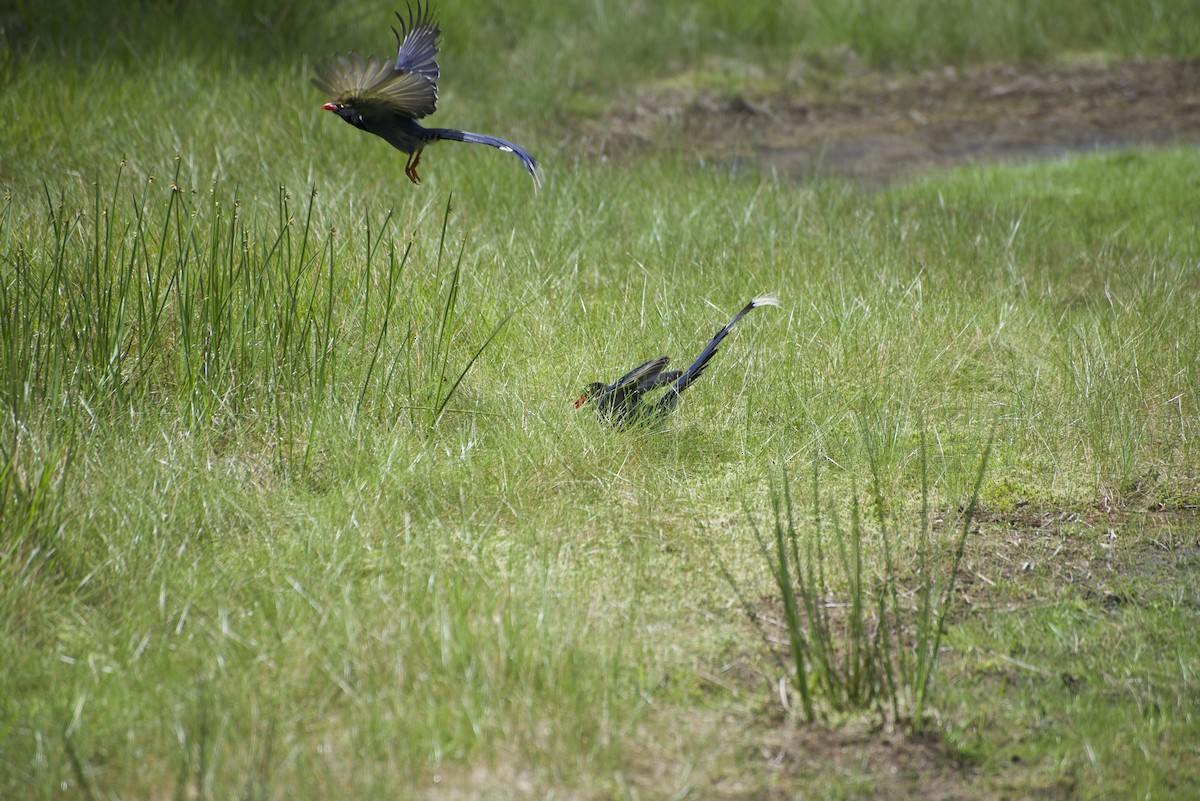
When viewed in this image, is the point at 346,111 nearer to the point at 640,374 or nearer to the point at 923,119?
the point at 640,374

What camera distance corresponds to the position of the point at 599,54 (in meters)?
8.94

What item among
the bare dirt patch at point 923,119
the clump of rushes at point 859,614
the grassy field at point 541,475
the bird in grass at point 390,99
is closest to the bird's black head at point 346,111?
the bird in grass at point 390,99

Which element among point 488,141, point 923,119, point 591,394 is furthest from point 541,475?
point 923,119

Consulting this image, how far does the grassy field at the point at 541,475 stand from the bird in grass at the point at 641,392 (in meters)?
0.07

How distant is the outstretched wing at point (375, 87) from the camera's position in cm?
319

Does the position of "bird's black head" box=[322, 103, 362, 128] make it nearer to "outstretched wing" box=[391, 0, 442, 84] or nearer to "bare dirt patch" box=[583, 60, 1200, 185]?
"outstretched wing" box=[391, 0, 442, 84]

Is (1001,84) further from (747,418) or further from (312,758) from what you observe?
(312,758)

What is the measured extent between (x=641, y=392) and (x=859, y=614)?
4.23ft

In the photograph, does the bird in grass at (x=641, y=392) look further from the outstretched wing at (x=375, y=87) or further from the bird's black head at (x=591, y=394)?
the outstretched wing at (x=375, y=87)

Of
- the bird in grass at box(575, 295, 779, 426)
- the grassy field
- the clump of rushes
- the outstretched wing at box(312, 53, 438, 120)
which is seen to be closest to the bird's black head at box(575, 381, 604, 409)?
the bird in grass at box(575, 295, 779, 426)

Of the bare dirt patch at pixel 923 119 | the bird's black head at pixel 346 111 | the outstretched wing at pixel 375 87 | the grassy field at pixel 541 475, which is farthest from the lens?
the bare dirt patch at pixel 923 119

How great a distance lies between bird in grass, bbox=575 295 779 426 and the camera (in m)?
3.56

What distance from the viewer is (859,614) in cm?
249

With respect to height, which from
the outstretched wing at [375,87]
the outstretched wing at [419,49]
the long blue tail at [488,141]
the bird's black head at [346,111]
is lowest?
the long blue tail at [488,141]
